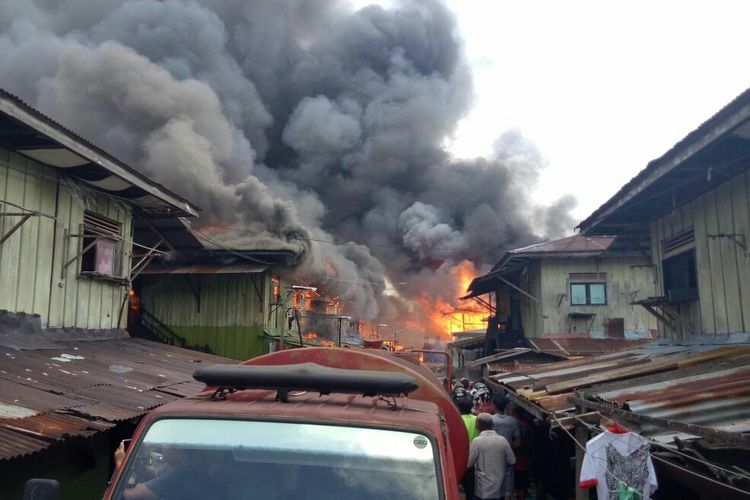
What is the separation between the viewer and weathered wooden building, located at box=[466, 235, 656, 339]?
62.2 ft

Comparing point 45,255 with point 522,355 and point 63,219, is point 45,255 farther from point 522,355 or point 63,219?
point 522,355

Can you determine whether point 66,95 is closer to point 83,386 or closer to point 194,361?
point 194,361

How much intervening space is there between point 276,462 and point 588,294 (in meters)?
18.3

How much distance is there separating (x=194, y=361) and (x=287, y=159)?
28.3 m

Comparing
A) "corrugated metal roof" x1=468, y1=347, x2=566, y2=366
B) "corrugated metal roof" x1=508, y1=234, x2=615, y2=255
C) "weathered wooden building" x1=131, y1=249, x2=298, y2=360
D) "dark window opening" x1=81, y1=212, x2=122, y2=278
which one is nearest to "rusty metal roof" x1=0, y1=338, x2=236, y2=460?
"dark window opening" x1=81, y1=212, x2=122, y2=278

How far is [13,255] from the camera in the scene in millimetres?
8961

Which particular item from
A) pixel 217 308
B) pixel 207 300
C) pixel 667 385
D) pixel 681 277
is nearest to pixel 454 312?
pixel 217 308

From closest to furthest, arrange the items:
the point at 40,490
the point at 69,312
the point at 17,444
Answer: the point at 40,490 < the point at 17,444 < the point at 69,312

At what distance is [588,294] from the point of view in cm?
1934

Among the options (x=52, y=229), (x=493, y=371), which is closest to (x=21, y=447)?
(x=52, y=229)

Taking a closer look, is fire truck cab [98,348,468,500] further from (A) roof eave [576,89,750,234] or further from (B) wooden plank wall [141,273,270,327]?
(B) wooden plank wall [141,273,270,327]

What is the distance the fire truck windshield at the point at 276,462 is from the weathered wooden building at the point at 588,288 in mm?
17052

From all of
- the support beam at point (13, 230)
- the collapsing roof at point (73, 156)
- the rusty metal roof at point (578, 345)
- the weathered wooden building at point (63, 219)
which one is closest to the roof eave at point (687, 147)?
the rusty metal roof at point (578, 345)

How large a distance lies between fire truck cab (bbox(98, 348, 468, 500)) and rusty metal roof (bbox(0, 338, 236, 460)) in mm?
2413
